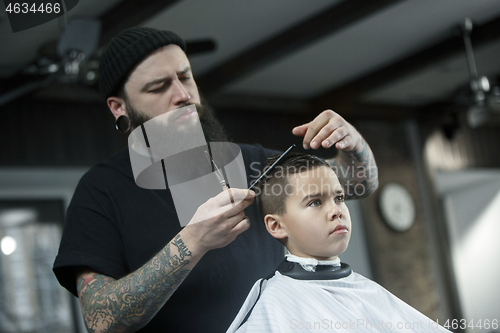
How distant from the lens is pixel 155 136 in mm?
983

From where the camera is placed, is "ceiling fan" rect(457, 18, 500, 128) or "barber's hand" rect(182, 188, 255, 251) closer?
"barber's hand" rect(182, 188, 255, 251)

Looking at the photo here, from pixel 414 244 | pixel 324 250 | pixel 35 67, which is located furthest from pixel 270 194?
pixel 414 244

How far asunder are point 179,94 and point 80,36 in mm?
1410

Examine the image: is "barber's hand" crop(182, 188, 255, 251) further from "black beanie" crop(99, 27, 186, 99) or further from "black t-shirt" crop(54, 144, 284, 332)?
"black beanie" crop(99, 27, 186, 99)

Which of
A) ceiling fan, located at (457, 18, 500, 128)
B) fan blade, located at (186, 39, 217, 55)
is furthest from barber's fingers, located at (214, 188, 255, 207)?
ceiling fan, located at (457, 18, 500, 128)

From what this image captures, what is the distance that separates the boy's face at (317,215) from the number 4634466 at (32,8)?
1.87 feet

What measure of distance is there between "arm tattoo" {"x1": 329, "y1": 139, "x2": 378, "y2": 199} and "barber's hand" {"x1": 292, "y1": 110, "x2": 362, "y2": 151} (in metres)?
0.08

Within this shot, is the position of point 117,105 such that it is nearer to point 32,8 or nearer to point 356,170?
point 32,8

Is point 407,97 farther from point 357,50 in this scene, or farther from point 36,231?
point 36,231

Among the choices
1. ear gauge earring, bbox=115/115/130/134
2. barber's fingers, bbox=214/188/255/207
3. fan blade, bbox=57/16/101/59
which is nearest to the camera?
barber's fingers, bbox=214/188/255/207

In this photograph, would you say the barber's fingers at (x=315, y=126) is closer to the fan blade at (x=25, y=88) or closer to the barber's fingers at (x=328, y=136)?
Result: the barber's fingers at (x=328, y=136)

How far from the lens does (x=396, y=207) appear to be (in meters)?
4.80

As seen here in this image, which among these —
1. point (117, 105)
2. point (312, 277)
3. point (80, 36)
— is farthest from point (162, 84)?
point (80, 36)

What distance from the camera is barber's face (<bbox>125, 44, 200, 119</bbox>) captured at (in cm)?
96
